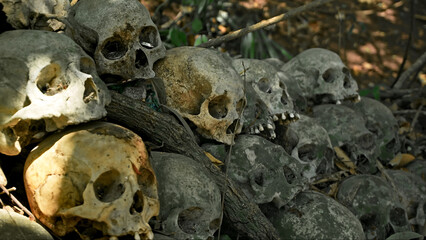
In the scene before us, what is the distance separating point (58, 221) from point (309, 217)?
107cm

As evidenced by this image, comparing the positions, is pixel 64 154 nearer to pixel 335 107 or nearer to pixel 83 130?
pixel 83 130

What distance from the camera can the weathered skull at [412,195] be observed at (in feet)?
9.38

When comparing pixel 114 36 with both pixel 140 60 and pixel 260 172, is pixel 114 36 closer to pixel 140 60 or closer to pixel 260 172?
pixel 140 60

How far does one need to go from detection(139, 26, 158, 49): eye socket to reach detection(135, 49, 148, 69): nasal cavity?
0.04 meters

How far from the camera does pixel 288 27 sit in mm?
5180

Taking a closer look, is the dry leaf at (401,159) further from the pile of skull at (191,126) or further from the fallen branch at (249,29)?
the fallen branch at (249,29)

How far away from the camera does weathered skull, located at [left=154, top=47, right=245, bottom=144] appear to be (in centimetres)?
224

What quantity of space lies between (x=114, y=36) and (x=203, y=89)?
407 millimetres

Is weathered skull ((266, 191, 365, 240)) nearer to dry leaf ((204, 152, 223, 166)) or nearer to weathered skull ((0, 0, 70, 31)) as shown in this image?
dry leaf ((204, 152, 223, 166))

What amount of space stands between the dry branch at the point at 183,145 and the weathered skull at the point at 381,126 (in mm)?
1274

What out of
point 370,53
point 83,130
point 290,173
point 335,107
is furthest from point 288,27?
point 83,130

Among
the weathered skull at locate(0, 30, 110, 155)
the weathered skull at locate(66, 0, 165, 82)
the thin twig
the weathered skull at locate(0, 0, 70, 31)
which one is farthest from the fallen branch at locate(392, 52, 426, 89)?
the thin twig

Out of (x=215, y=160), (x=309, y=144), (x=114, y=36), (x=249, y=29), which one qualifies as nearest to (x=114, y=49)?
(x=114, y=36)

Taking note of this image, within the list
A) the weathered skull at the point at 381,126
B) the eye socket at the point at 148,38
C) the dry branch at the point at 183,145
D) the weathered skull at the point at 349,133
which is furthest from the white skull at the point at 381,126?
the eye socket at the point at 148,38
